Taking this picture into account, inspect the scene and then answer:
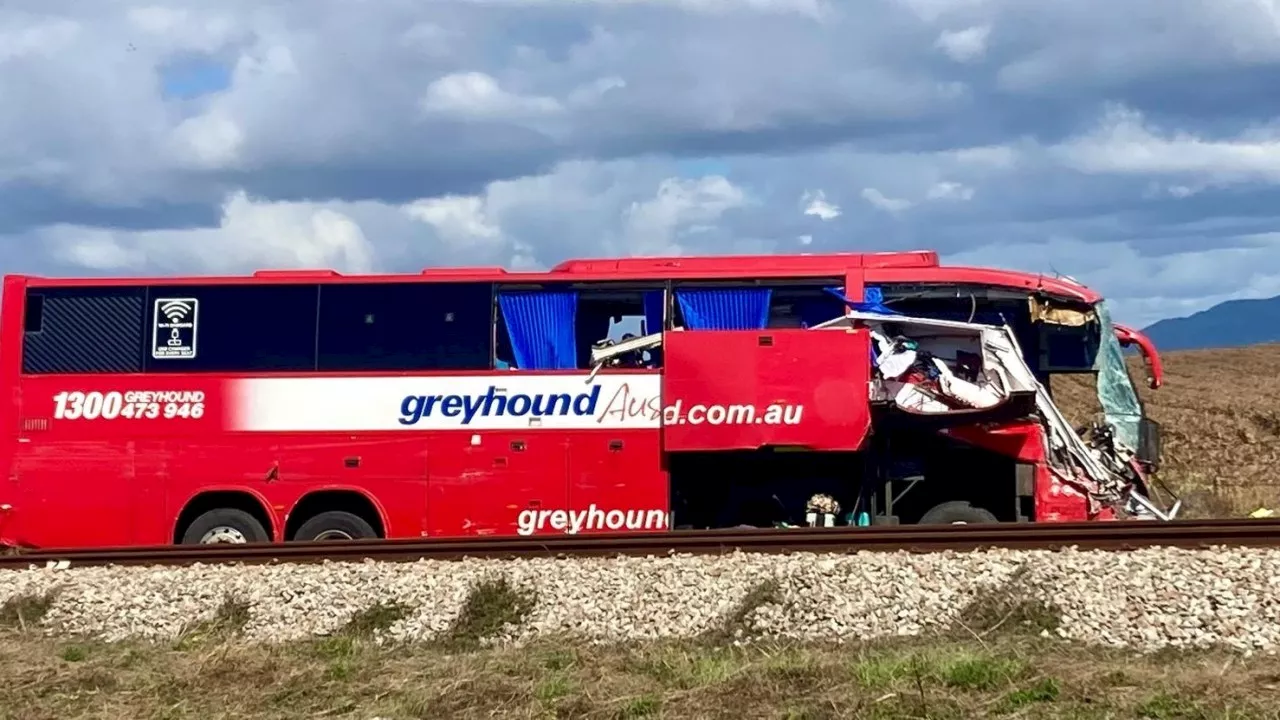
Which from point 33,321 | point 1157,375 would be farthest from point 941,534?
point 33,321

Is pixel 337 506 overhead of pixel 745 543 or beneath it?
overhead

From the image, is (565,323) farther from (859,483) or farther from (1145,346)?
(1145,346)

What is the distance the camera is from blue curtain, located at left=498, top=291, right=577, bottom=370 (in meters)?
14.2

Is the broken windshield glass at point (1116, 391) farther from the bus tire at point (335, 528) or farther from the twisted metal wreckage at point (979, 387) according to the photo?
the bus tire at point (335, 528)

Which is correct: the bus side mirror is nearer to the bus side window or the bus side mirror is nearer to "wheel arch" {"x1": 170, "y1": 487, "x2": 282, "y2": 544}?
the bus side window

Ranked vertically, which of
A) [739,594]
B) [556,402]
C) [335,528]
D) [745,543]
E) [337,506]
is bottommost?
[739,594]

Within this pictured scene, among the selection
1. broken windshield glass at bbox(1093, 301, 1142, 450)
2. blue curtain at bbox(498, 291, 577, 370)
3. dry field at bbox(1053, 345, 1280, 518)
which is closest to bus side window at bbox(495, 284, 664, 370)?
blue curtain at bbox(498, 291, 577, 370)

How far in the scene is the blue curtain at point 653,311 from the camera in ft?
47.1

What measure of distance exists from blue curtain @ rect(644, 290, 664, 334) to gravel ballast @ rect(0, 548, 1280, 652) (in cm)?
293

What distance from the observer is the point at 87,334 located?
47.8 ft

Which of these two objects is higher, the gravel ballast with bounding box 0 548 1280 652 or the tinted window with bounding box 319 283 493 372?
the tinted window with bounding box 319 283 493 372

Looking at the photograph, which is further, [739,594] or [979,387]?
[979,387]

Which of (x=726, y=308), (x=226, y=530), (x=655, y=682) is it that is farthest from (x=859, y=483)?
(x=226, y=530)

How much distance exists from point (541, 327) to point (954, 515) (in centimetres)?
443
